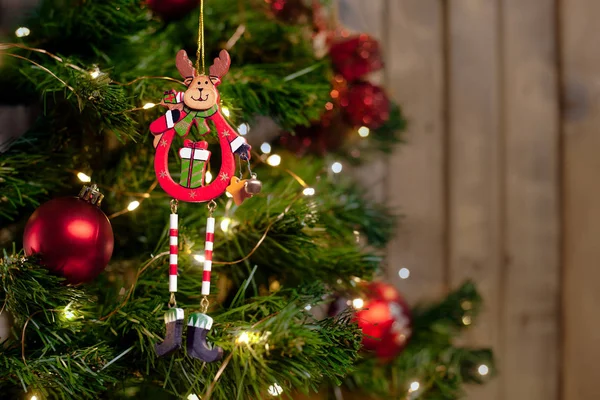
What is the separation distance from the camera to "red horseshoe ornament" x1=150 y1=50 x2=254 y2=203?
50 centimetres

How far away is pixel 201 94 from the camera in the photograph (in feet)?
1.65

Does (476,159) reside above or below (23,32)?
below

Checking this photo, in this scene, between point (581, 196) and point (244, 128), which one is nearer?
point (244, 128)

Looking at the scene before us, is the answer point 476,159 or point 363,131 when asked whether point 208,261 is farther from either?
point 476,159

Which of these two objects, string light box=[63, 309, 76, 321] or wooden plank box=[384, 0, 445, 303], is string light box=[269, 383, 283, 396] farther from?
wooden plank box=[384, 0, 445, 303]

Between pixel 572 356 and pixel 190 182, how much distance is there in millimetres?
858

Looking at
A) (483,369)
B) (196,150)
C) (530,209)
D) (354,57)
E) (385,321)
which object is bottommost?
(483,369)

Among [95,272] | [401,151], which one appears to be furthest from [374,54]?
[95,272]

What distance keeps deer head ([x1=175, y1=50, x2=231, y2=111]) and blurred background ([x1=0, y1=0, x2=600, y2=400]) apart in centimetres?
62

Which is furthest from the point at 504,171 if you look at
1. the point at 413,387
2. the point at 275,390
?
the point at 275,390

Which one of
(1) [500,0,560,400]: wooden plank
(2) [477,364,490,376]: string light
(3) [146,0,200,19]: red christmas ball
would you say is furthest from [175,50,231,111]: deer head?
(1) [500,0,560,400]: wooden plank

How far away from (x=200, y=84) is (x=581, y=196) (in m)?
0.82

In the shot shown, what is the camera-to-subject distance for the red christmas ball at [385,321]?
2.53 ft

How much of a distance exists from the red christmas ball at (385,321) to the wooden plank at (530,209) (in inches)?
13.3
